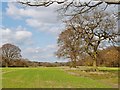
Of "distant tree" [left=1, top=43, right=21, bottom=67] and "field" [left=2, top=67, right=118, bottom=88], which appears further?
"distant tree" [left=1, top=43, right=21, bottom=67]

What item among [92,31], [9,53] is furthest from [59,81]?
[9,53]

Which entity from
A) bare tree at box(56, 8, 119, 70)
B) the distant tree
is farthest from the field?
the distant tree

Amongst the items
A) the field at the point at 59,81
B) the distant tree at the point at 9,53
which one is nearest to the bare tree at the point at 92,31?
the field at the point at 59,81

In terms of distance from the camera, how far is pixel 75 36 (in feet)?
151

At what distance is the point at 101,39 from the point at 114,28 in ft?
9.43

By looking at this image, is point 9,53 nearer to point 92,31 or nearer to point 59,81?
point 92,31

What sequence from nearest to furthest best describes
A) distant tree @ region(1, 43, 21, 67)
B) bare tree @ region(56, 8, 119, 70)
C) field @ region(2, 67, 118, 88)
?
field @ region(2, 67, 118, 88)
bare tree @ region(56, 8, 119, 70)
distant tree @ region(1, 43, 21, 67)

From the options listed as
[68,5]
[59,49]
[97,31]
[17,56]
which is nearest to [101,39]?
[97,31]

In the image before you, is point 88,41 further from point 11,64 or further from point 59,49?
point 11,64

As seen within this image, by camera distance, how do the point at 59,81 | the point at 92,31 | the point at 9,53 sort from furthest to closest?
the point at 9,53 < the point at 92,31 < the point at 59,81

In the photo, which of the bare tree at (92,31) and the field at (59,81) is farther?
the bare tree at (92,31)

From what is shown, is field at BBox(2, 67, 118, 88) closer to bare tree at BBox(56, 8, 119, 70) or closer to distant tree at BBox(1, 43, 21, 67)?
bare tree at BBox(56, 8, 119, 70)

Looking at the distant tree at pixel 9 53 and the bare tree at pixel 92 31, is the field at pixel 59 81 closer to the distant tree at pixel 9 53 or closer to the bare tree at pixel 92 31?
the bare tree at pixel 92 31

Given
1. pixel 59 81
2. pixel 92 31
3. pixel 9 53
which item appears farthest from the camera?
pixel 9 53
